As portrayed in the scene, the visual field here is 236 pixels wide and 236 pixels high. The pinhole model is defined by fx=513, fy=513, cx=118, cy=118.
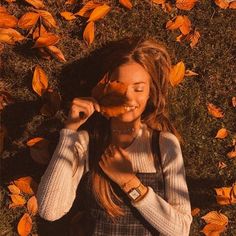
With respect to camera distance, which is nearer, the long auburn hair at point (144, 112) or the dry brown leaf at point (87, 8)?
the long auburn hair at point (144, 112)

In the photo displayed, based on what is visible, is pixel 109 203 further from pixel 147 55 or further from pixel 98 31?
pixel 98 31

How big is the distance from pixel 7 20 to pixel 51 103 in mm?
631

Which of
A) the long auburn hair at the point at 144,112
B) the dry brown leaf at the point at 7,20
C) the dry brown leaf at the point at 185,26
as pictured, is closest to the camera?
the long auburn hair at the point at 144,112

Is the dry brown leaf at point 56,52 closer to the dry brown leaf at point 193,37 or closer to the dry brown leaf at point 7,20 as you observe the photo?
the dry brown leaf at point 7,20

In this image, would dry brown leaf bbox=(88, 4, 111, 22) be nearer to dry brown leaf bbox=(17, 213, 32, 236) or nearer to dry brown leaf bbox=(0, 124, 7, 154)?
dry brown leaf bbox=(0, 124, 7, 154)

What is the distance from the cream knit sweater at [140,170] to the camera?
9.98 ft

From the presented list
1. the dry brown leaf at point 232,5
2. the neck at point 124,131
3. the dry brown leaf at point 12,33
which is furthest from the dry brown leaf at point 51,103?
the dry brown leaf at point 232,5

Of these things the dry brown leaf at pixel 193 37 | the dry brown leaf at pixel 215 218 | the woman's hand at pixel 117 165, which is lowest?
the dry brown leaf at pixel 215 218

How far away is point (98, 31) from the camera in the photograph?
3.58 meters

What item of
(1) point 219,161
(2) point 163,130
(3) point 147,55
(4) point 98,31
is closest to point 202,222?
(1) point 219,161

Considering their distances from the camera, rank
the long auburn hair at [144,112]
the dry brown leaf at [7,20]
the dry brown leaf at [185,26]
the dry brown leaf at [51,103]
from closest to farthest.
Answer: the long auburn hair at [144,112] < the dry brown leaf at [7,20] < the dry brown leaf at [51,103] < the dry brown leaf at [185,26]

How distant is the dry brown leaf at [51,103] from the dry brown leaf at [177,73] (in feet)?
2.63

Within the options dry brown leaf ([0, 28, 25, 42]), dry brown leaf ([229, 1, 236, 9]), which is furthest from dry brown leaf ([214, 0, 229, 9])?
dry brown leaf ([0, 28, 25, 42])

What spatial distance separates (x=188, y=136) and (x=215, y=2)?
979mm
